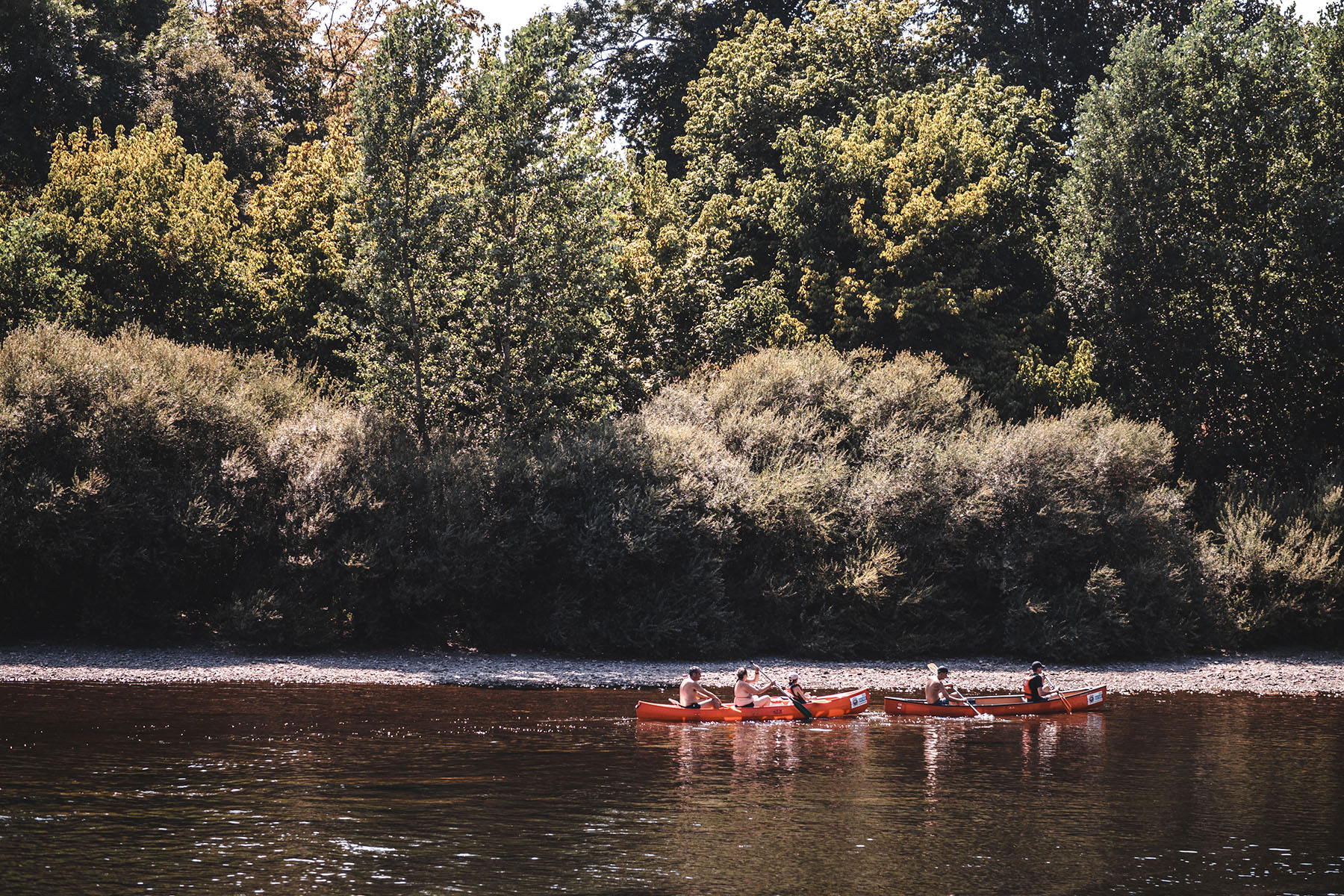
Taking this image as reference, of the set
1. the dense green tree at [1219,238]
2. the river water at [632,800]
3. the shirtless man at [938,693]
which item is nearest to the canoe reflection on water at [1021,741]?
the river water at [632,800]

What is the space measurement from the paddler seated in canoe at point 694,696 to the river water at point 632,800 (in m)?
0.60

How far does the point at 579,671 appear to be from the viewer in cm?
3158

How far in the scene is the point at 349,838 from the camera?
1555cm

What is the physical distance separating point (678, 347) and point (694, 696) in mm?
20604

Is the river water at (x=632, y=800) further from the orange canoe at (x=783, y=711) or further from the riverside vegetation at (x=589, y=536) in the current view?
the riverside vegetation at (x=589, y=536)

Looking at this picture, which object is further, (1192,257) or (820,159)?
(820,159)

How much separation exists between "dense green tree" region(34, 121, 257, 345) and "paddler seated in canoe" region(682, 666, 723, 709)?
23.5 metres

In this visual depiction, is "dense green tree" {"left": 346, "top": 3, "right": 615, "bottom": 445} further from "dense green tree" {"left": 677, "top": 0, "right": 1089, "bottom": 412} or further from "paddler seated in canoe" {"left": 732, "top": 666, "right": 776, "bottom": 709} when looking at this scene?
"paddler seated in canoe" {"left": 732, "top": 666, "right": 776, "bottom": 709}

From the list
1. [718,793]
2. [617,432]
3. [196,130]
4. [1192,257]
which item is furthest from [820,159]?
[718,793]

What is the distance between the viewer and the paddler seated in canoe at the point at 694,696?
25.8 m

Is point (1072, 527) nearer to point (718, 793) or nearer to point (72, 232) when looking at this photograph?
point (718, 793)

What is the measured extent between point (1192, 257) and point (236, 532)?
33.0 meters

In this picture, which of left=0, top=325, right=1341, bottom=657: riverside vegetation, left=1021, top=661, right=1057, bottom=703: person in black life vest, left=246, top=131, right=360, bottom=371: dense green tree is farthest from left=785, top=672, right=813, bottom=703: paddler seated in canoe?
left=246, top=131, right=360, bottom=371: dense green tree

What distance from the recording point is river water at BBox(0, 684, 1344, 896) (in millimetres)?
14383
